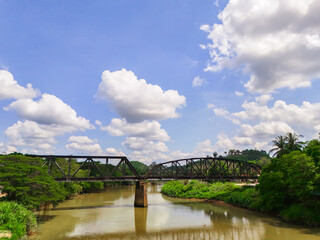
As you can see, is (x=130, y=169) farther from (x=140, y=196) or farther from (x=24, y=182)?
(x=24, y=182)

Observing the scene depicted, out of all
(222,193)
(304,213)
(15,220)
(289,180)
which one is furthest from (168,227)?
(222,193)

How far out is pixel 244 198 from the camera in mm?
52031

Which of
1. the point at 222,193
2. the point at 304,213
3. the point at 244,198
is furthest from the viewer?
the point at 222,193

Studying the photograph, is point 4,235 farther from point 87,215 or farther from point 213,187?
point 213,187

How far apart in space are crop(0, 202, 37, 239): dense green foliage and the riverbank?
3500 centimetres

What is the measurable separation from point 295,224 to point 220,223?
1042 centimetres

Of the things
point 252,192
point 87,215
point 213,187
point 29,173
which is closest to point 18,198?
point 29,173

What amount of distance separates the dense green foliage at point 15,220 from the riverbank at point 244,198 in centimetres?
3500

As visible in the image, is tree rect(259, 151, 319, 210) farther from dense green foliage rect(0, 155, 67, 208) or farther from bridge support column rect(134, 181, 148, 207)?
dense green foliage rect(0, 155, 67, 208)

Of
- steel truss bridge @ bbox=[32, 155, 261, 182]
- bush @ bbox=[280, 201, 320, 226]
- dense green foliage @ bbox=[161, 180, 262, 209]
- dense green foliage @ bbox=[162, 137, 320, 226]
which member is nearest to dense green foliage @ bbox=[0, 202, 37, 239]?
steel truss bridge @ bbox=[32, 155, 261, 182]

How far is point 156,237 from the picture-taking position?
29.3 m

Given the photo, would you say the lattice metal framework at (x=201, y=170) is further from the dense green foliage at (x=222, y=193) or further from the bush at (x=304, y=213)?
the bush at (x=304, y=213)

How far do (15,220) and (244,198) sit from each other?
43.8 metres

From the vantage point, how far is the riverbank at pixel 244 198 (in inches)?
1305
